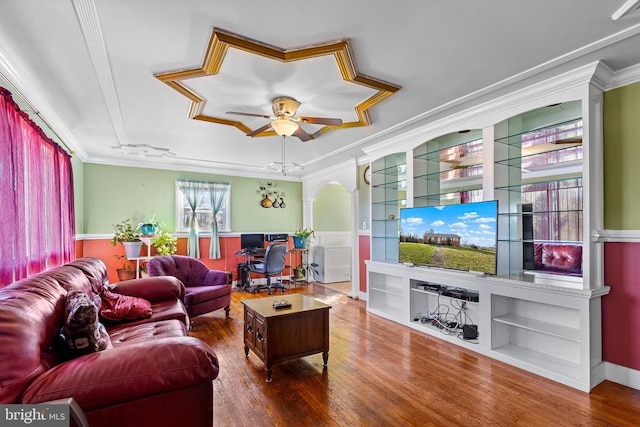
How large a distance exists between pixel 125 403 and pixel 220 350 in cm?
188

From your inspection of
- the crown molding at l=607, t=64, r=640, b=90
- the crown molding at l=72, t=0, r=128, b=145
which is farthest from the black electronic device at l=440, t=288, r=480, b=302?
the crown molding at l=72, t=0, r=128, b=145

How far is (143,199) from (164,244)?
1067mm

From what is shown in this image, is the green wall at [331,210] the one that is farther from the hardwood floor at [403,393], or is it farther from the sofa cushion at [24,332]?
the sofa cushion at [24,332]

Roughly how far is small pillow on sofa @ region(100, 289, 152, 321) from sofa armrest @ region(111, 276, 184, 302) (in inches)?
14.3

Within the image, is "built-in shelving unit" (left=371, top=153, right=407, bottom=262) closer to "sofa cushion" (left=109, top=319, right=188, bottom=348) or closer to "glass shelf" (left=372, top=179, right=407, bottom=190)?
"glass shelf" (left=372, top=179, right=407, bottom=190)

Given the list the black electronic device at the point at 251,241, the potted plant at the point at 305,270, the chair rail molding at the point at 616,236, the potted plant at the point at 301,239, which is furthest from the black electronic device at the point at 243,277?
the chair rail molding at the point at 616,236

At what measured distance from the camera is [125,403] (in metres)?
1.42

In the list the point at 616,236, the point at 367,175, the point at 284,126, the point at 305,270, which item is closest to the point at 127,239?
the point at 305,270

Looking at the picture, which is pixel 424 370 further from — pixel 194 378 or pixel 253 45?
pixel 253 45

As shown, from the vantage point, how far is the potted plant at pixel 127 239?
17.1 feet

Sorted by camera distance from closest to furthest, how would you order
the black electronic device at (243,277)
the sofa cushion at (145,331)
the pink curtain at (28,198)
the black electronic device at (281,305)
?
the pink curtain at (28,198), the sofa cushion at (145,331), the black electronic device at (281,305), the black electronic device at (243,277)

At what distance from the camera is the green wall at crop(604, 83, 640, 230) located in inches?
96.9

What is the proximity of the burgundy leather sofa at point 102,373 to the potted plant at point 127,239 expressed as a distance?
11.8ft

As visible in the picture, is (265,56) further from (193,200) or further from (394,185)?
(193,200)
